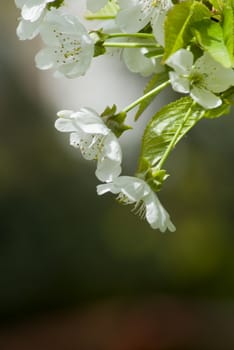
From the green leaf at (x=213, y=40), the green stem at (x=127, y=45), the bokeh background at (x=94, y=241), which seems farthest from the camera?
the bokeh background at (x=94, y=241)

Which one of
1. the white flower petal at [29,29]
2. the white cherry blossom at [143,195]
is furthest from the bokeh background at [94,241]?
the white flower petal at [29,29]

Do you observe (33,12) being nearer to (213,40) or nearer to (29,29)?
(29,29)

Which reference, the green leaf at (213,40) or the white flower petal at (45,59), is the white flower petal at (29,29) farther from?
the green leaf at (213,40)

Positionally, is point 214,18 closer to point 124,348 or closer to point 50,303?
point 124,348

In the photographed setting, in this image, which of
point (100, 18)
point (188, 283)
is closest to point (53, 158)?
point (188, 283)

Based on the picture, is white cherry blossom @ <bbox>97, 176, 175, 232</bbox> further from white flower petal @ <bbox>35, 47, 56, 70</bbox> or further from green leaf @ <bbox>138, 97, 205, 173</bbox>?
A: white flower petal @ <bbox>35, 47, 56, 70</bbox>

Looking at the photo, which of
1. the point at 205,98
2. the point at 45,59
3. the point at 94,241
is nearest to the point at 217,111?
the point at 205,98
